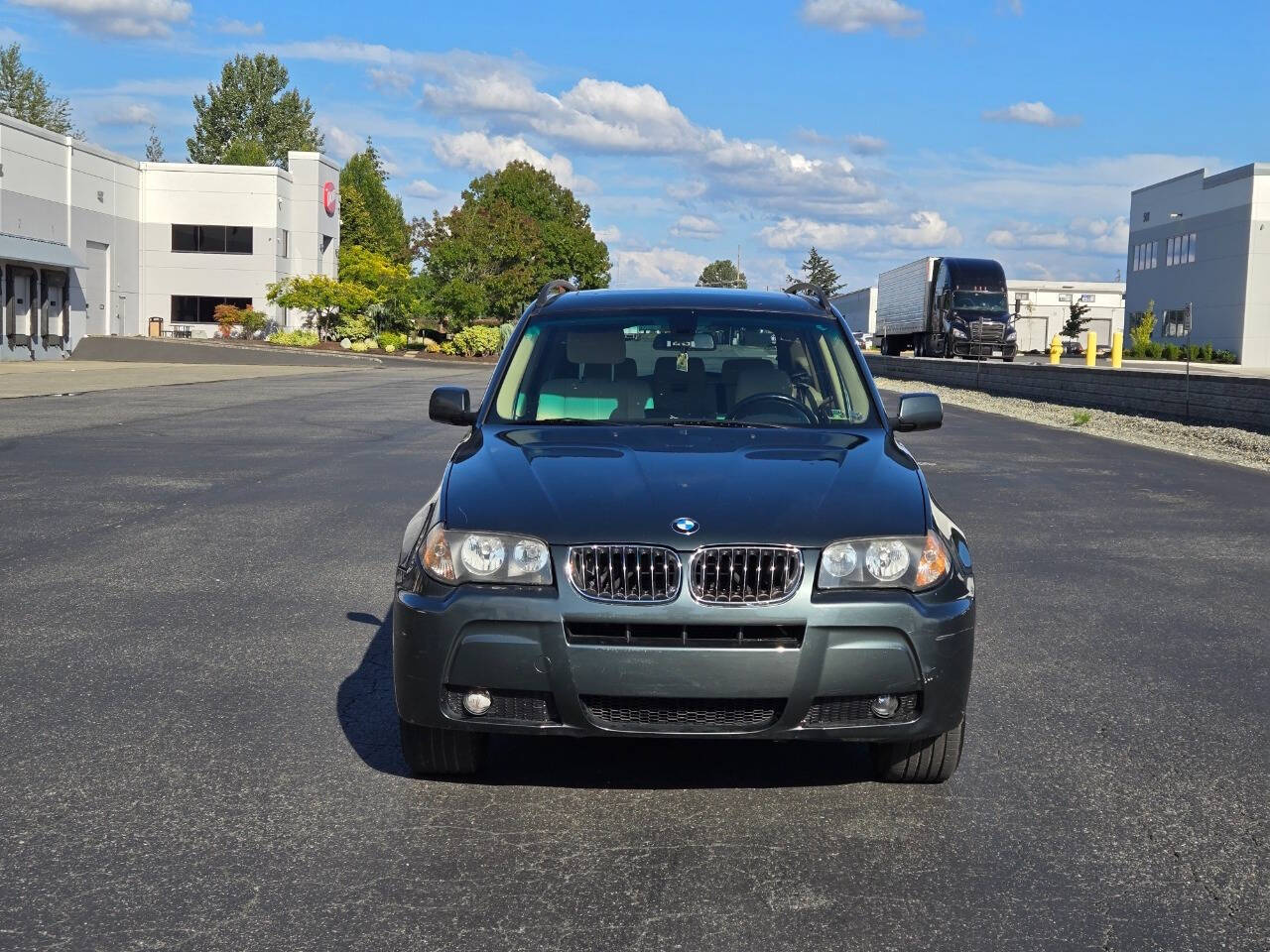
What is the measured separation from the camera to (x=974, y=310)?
168ft

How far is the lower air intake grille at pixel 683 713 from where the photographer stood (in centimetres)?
420

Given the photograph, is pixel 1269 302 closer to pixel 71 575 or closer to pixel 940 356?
pixel 940 356

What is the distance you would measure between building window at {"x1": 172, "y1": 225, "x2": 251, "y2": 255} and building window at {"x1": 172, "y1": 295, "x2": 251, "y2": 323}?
215 cm

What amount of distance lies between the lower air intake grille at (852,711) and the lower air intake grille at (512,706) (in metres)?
0.75

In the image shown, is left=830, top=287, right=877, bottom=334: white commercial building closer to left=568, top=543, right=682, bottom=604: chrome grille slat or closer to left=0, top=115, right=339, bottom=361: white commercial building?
left=0, top=115, right=339, bottom=361: white commercial building

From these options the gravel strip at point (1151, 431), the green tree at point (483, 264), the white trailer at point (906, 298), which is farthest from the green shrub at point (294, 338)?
the gravel strip at point (1151, 431)

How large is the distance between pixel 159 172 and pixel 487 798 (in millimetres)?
65559

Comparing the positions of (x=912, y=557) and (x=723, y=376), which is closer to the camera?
(x=912, y=557)

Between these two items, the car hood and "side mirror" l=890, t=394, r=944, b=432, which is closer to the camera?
the car hood

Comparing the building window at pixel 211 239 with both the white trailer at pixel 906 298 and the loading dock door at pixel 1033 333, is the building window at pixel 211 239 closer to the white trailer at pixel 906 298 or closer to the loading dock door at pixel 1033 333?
the white trailer at pixel 906 298

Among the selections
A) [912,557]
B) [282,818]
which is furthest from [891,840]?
[282,818]

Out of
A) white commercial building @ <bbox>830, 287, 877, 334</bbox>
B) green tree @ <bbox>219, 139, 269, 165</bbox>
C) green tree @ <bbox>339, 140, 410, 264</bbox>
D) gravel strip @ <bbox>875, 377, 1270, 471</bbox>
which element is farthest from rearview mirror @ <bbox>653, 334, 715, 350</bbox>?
green tree @ <bbox>219, 139, 269, 165</bbox>

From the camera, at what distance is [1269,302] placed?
6675cm

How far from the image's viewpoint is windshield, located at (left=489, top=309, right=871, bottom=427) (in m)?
5.79
